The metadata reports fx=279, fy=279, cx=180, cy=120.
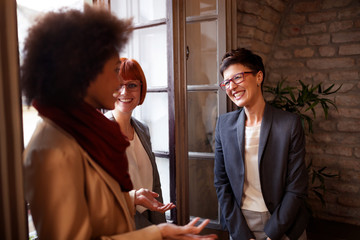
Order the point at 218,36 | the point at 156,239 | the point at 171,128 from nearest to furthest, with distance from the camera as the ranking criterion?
1. the point at 156,239
2. the point at 171,128
3. the point at 218,36

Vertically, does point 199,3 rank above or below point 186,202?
above

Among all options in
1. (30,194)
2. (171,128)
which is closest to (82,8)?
(30,194)

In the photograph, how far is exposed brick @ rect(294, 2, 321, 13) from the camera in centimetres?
285

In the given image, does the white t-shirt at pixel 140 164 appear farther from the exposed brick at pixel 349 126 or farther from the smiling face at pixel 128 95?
the exposed brick at pixel 349 126

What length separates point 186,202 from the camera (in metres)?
1.86

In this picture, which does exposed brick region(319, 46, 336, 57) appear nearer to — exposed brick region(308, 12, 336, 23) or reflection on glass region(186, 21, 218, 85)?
exposed brick region(308, 12, 336, 23)

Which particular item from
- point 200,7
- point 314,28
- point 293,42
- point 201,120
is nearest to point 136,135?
point 201,120

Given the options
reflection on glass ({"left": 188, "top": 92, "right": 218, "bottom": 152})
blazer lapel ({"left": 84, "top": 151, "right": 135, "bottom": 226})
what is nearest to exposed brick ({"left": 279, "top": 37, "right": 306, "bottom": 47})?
reflection on glass ({"left": 188, "top": 92, "right": 218, "bottom": 152})

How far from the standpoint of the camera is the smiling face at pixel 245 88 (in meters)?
1.60

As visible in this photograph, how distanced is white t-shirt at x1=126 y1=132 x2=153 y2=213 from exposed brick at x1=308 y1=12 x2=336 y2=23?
2.36 meters

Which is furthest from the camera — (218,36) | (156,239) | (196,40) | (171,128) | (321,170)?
(321,170)

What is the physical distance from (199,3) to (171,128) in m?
1.01

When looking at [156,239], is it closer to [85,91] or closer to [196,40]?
[85,91]

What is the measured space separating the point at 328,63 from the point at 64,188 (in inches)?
114
